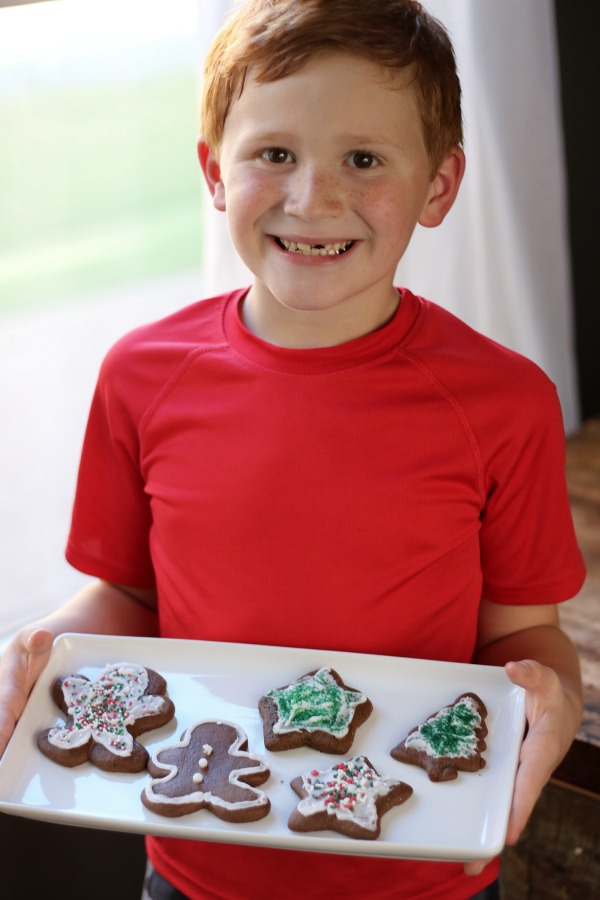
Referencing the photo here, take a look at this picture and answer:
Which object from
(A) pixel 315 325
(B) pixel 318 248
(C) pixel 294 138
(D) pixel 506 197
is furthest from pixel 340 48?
(D) pixel 506 197

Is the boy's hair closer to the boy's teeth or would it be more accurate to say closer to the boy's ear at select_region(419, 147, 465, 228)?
the boy's ear at select_region(419, 147, 465, 228)

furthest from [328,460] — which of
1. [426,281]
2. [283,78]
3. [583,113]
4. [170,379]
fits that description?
[583,113]

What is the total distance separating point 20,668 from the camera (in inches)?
51.3

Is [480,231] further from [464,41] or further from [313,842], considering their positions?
[313,842]

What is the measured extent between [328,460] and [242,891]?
535 mm

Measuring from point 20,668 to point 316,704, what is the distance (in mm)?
367

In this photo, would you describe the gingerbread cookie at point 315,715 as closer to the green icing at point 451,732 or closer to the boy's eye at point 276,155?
the green icing at point 451,732

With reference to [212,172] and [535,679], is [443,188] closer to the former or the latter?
[212,172]

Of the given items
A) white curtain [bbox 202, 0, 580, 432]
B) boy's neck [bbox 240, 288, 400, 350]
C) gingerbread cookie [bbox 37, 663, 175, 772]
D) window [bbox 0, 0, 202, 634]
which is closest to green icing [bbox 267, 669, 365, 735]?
gingerbread cookie [bbox 37, 663, 175, 772]

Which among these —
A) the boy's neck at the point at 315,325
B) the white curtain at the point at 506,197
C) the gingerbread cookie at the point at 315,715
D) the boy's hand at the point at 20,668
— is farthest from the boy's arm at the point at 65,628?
the white curtain at the point at 506,197

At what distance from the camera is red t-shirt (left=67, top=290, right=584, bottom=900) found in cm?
132

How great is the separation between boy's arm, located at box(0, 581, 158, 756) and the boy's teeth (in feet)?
1.80

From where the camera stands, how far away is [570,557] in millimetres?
1391

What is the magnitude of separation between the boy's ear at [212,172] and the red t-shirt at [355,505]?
18 cm
